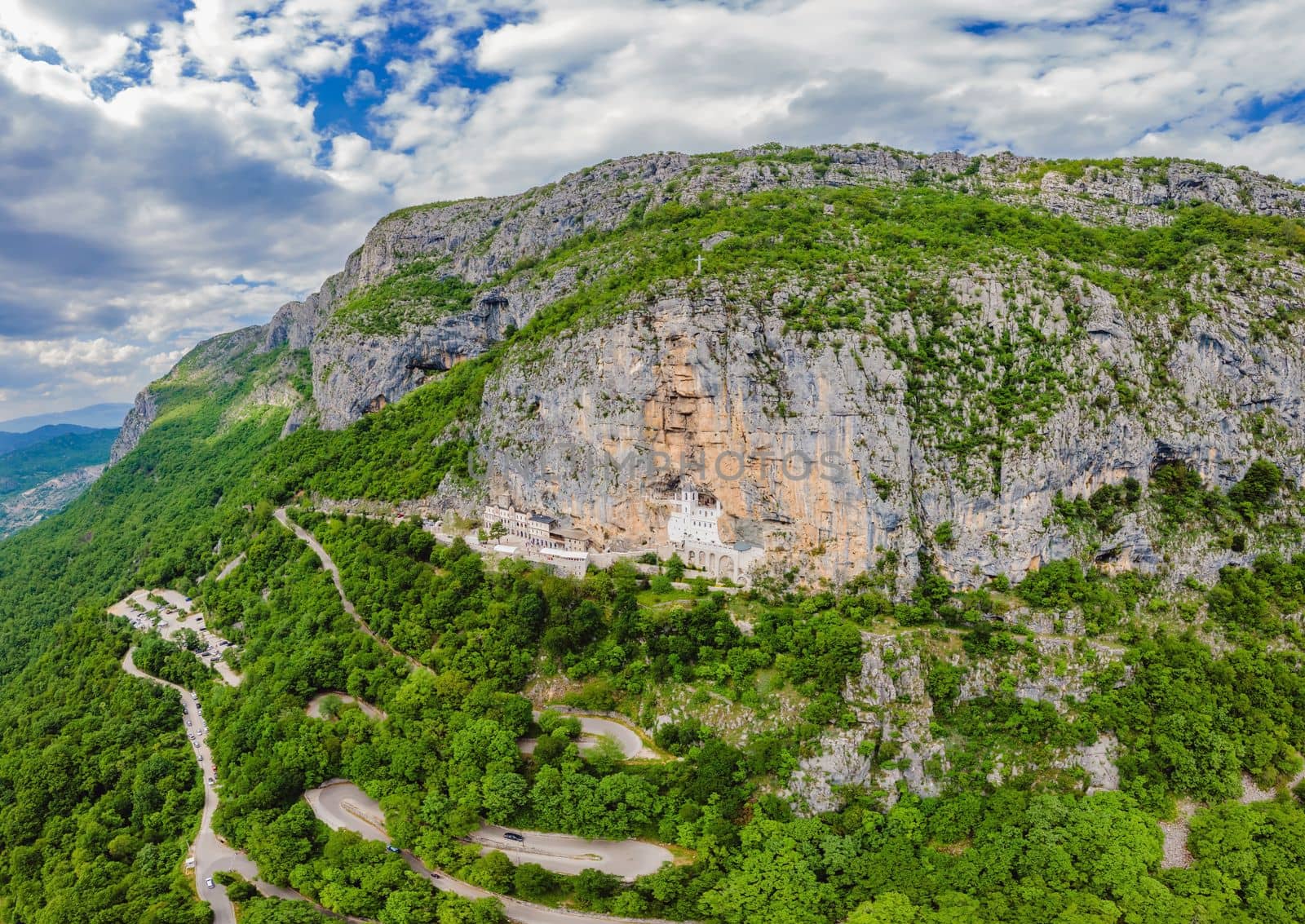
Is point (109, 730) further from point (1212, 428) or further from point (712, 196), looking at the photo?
point (1212, 428)

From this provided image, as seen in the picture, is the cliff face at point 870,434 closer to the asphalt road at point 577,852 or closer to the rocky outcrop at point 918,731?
the rocky outcrop at point 918,731

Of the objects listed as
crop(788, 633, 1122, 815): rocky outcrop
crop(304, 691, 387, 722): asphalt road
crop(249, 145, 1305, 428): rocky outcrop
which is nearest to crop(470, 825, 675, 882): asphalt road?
crop(788, 633, 1122, 815): rocky outcrop

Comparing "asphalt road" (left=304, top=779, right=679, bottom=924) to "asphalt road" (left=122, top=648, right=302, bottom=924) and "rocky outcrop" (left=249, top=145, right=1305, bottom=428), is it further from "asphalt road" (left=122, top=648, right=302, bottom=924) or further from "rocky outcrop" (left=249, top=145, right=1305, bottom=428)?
"rocky outcrop" (left=249, top=145, right=1305, bottom=428)

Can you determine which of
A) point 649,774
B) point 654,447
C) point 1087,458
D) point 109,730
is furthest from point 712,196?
point 109,730

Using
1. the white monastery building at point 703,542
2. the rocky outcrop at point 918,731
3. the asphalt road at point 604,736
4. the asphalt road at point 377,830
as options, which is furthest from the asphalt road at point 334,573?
the rocky outcrop at point 918,731

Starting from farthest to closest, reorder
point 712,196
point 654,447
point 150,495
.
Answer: point 150,495 < point 712,196 < point 654,447

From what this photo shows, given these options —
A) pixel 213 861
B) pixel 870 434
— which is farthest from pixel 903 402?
pixel 213 861
